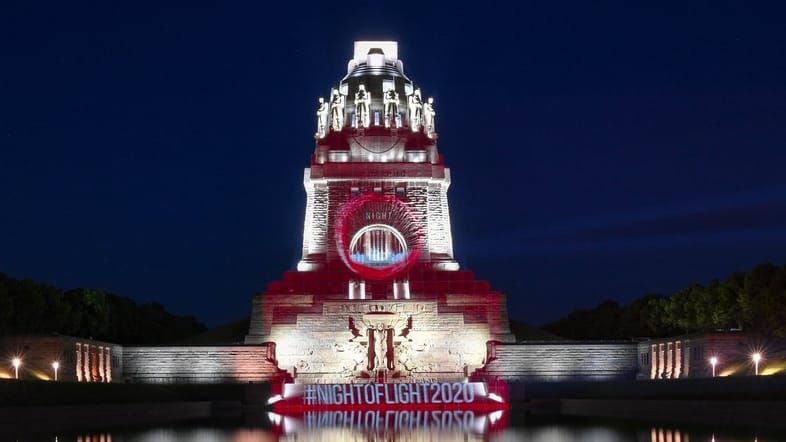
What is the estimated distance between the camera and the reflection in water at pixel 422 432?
2278 cm

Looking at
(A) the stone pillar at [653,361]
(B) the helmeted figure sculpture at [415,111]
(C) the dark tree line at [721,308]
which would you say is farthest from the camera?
(B) the helmeted figure sculpture at [415,111]

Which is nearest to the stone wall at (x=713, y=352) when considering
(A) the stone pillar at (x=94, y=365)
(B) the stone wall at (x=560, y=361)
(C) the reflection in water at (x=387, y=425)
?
(B) the stone wall at (x=560, y=361)

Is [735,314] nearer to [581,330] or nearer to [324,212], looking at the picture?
[324,212]

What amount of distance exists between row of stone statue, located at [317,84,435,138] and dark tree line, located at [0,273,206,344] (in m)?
15.2

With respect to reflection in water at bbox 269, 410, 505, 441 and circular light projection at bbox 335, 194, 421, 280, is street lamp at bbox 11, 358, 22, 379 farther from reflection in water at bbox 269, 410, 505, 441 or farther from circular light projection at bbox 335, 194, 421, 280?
circular light projection at bbox 335, 194, 421, 280

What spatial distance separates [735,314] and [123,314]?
33.6 meters

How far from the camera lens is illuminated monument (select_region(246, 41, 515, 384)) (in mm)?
52375

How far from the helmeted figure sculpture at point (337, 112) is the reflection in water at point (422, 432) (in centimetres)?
3204

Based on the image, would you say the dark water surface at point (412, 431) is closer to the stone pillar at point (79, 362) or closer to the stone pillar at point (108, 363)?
the stone pillar at point (79, 362)

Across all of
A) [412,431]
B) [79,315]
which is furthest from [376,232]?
[412,431]

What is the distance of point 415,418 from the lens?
3234 centimetres

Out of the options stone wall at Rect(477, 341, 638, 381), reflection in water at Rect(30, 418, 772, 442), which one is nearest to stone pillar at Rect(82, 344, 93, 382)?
stone wall at Rect(477, 341, 638, 381)

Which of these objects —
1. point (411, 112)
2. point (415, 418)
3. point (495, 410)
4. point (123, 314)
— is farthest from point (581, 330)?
point (415, 418)

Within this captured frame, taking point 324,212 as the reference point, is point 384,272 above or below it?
below
